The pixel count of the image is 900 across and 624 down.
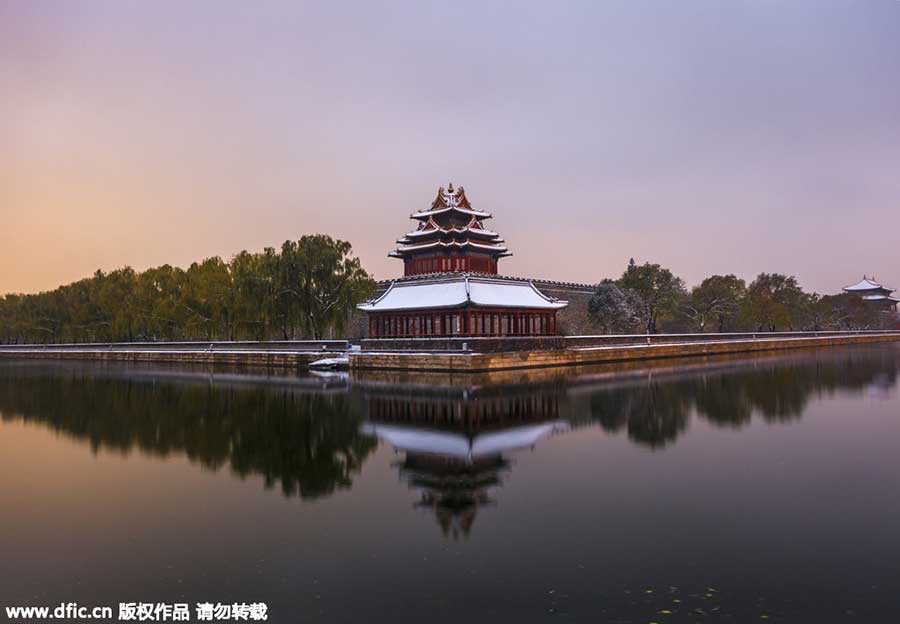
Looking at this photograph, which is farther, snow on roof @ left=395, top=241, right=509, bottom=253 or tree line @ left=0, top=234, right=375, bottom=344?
→ snow on roof @ left=395, top=241, right=509, bottom=253

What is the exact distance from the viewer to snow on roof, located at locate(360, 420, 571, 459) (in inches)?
571

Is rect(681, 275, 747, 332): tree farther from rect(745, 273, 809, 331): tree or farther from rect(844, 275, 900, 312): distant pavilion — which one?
rect(844, 275, 900, 312): distant pavilion

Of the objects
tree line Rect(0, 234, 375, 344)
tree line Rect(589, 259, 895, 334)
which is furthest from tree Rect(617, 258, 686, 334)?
tree line Rect(0, 234, 375, 344)

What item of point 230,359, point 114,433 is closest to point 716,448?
point 114,433

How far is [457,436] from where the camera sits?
16203 mm

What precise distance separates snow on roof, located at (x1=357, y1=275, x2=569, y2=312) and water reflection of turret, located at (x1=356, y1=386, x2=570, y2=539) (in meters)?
13.4

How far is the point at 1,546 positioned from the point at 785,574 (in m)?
9.92

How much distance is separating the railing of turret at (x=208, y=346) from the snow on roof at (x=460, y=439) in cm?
2387

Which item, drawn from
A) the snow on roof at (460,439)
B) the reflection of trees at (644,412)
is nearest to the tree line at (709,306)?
the reflection of trees at (644,412)

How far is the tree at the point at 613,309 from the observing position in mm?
54156

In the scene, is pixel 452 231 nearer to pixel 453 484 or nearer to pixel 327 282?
pixel 327 282

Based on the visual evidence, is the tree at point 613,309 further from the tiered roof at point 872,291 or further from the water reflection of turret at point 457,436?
the tiered roof at point 872,291

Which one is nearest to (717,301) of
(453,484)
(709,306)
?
(709,306)

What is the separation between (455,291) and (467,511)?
103 feet
